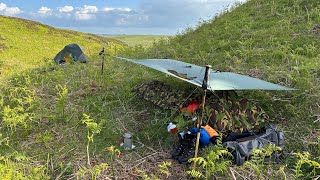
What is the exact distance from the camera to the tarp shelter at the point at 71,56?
980 centimetres

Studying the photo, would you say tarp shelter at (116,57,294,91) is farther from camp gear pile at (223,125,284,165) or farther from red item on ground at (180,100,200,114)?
camp gear pile at (223,125,284,165)

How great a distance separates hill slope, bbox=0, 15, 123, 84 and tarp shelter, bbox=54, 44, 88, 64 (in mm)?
1059

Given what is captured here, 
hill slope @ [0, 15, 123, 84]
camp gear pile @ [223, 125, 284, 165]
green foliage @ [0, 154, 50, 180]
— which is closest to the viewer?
green foliage @ [0, 154, 50, 180]

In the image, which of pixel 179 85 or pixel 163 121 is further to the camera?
pixel 179 85

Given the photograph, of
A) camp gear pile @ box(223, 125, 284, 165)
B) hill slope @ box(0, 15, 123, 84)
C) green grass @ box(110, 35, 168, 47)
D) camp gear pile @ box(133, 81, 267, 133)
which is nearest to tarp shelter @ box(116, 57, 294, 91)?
camp gear pile @ box(133, 81, 267, 133)

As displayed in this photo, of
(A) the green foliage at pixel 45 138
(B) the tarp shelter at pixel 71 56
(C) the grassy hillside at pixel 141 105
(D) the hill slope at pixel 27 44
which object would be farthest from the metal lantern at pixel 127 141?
(D) the hill slope at pixel 27 44

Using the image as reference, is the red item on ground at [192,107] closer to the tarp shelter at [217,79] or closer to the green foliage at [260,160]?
the tarp shelter at [217,79]

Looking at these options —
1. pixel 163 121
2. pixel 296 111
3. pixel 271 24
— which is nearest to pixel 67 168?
pixel 163 121

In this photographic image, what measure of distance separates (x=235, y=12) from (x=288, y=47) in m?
4.30

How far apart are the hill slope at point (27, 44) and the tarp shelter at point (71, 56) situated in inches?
41.7

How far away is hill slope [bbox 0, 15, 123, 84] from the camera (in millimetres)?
12405

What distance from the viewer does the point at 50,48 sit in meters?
16.9

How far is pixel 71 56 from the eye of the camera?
984 centimetres

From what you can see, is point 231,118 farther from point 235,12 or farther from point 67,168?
point 235,12
